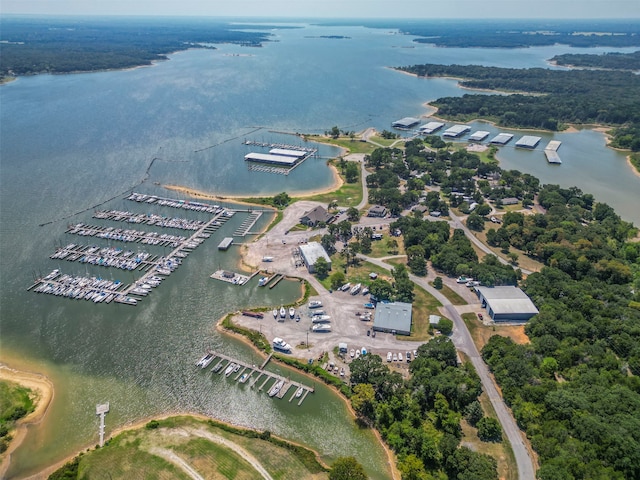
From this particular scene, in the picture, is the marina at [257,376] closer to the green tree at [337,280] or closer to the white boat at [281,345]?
the white boat at [281,345]

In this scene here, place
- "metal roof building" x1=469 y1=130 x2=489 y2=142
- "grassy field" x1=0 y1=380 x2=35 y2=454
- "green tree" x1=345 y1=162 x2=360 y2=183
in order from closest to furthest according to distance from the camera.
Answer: "grassy field" x1=0 y1=380 x2=35 y2=454
"green tree" x1=345 y1=162 x2=360 y2=183
"metal roof building" x1=469 y1=130 x2=489 y2=142

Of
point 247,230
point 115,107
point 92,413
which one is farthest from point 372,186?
point 115,107

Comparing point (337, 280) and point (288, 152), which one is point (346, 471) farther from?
point (288, 152)

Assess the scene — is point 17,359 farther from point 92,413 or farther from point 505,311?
point 505,311

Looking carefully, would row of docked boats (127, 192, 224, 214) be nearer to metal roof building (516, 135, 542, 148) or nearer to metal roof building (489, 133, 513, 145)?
metal roof building (489, 133, 513, 145)

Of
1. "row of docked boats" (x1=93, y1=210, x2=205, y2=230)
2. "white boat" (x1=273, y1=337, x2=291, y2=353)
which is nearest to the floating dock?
"row of docked boats" (x1=93, y1=210, x2=205, y2=230)

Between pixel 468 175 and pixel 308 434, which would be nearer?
pixel 308 434

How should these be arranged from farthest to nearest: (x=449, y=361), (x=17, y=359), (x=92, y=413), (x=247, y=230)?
(x=247, y=230) → (x=17, y=359) → (x=449, y=361) → (x=92, y=413)
